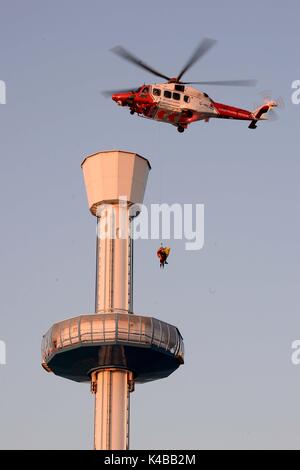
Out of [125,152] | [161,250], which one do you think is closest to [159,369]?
[161,250]

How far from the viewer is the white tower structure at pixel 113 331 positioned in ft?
446

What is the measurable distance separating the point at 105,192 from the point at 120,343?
21.8 metres

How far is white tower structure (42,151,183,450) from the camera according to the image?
136m

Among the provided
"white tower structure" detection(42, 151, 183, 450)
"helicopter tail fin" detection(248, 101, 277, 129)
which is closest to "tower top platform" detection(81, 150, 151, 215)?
"white tower structure" detection(42, 151, 183, 450)

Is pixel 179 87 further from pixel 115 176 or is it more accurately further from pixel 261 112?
pixel 115 176

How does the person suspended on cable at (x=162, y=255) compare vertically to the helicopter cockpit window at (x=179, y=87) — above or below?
below

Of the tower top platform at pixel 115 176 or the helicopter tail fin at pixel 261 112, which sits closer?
the helicopter tail fin at pixel 261 112

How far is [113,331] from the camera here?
444 ft

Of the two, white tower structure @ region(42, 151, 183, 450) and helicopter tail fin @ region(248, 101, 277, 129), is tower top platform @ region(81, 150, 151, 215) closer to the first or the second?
white tower structure @ region(42, 151, 183, 450)

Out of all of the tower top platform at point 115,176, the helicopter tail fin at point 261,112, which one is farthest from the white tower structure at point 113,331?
the helicopter tail fin at point 261,112

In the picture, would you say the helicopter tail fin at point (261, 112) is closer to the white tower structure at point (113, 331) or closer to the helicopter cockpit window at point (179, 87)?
the helicopter cockpit window at point (179, 87)

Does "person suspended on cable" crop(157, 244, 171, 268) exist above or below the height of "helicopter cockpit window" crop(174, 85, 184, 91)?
below
